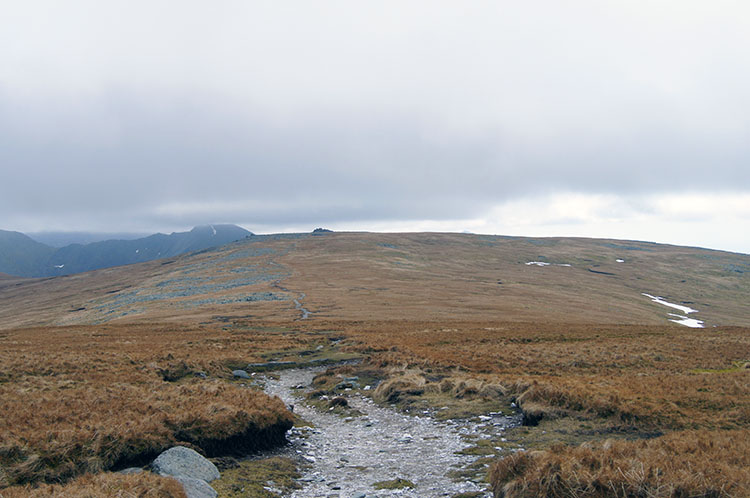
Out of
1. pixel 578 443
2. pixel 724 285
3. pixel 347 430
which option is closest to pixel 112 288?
pixel 347 430

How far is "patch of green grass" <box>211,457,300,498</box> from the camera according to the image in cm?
1075

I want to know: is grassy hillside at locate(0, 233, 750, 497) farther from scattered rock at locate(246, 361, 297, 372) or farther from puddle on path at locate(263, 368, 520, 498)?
puddle on path at locate(263, 368, 520, 498)

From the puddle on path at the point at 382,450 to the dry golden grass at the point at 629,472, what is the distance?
1.73m

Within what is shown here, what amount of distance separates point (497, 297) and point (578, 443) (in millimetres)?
79549

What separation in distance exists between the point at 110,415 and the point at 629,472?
587 inches

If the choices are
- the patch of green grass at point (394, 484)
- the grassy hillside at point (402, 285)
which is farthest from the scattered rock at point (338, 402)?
the grassy hillside at point (402, 285)

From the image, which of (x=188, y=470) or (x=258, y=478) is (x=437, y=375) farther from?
(x=188, y=470)

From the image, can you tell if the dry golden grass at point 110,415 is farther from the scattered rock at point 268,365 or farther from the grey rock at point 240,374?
the scattered rock at point 268,365

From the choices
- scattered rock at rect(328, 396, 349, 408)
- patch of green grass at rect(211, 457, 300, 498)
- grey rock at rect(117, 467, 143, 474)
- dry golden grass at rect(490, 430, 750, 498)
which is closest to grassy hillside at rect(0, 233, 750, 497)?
dry golden grass at rect(490, 430, 750, 498)

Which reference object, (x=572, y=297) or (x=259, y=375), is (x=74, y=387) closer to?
(x=259, y=375)

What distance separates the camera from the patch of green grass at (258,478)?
1075 cm

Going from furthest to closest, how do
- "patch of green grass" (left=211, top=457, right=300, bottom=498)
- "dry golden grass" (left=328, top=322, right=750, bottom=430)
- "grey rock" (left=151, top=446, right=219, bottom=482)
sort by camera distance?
"dry golden grass" (left=328, top=322, right=750, bottom=430) < "patch of green grass" (left=211, top=457, right=300, bottom=498) < "grey rock" (left=151, top=446, right=219, bottom=482)

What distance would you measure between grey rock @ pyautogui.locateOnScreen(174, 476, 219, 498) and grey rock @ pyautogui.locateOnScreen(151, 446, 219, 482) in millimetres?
461

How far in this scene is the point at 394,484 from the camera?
11617mm
